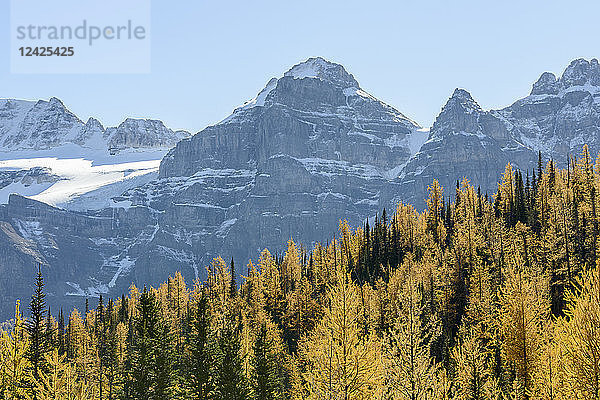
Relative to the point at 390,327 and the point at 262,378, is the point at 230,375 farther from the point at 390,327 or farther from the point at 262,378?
the point at 390,327

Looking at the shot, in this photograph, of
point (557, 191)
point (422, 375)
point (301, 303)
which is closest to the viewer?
point (422, 375)

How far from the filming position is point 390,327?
58250 millimetres

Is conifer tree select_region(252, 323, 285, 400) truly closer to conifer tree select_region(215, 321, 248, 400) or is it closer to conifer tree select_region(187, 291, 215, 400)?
conifer tree select_region(215, 321, 248, 400)

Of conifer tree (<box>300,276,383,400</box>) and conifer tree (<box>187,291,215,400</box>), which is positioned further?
conifer tree (<box>187,291,215,400</box>)

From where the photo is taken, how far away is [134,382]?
43188 millimetres

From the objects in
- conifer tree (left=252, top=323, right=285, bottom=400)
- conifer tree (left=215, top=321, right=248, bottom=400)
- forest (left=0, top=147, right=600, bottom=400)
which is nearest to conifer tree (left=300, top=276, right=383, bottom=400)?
forest (left=0, top=147, right=600, bottom=400)

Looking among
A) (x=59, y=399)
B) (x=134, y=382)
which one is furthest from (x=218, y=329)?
(x=59, y=399)

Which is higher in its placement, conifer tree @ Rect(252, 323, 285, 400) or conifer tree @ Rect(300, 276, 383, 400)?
conifer tree @ Rect(300, 276, 383, 400)

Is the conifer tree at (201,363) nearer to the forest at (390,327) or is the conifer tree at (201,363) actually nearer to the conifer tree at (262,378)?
the forest at (390,327)

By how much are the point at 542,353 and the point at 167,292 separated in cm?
11270

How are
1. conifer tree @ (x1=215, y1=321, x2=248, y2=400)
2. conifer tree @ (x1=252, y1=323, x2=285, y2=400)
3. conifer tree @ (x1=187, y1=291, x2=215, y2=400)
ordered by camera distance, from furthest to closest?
conifer tree @ (x1=252, y1=323, x2=285, y2=400) < conifer tree @ (x1=187, y1=291, x2=215, y2=400) < conifer tree @ (x1=215, y1=321, x2=248, y2=400)

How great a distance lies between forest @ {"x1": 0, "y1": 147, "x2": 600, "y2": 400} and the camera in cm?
2927

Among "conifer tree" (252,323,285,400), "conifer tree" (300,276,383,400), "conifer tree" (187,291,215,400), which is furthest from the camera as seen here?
"conifer tree" (252,323,285,400)

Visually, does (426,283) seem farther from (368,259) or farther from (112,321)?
(112,321)
